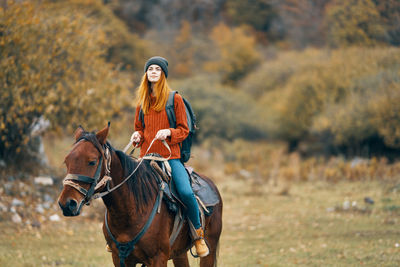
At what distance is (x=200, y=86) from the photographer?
1214 inches

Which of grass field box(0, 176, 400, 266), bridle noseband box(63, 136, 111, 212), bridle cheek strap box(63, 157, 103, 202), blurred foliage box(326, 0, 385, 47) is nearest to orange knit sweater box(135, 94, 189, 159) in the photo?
bridle noseband box(63, 136, 111, 212)

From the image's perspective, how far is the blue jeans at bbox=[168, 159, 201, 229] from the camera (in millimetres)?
4723

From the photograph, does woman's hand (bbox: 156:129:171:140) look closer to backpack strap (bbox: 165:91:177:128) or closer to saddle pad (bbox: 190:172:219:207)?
backpack strap (bbox: 165:91:177:128)

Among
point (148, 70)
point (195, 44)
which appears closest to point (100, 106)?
point (148, 70)

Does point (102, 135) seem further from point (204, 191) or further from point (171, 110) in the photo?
point (204, 191)

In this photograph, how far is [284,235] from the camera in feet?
34.1

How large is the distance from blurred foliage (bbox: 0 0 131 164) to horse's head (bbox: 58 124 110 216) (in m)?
7.77

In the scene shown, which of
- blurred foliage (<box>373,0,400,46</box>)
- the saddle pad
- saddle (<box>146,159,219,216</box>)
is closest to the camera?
saddle (<box>146,159,219,216</box>)

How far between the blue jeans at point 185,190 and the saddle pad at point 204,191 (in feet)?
1.58

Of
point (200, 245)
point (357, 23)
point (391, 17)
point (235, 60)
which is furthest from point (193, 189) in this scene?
point (235, 60)

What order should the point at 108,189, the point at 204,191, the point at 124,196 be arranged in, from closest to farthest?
the point at 108,189 → the point at 124,196 → the point at 204,191

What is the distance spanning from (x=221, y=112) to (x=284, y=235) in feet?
61.8

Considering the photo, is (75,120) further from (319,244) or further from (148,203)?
(148,203)

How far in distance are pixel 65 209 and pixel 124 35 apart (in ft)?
106
